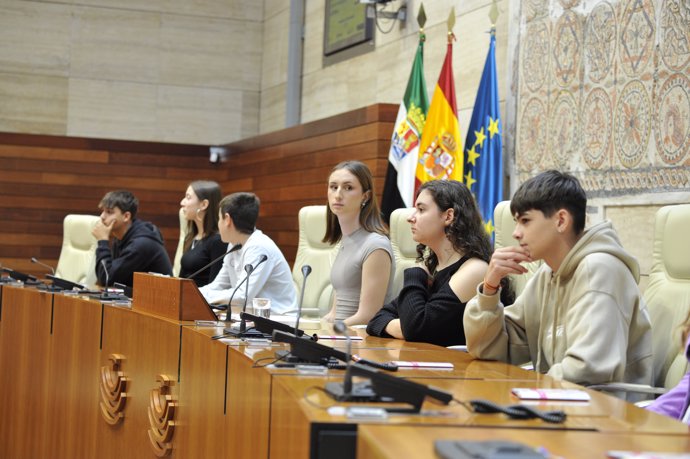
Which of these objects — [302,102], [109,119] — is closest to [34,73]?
[109,119]

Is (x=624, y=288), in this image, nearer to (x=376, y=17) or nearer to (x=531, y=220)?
(x=531, y=220)

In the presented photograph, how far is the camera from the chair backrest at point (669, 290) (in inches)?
112

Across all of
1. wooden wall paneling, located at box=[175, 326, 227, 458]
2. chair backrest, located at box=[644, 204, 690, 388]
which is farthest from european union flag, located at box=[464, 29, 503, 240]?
wooden wall paneling, located at box=[175, 326, 227, 458]

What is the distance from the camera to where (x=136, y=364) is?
11.3 feet

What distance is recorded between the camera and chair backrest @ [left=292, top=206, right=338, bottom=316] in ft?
16.2

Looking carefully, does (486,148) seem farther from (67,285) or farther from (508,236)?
(67,285)

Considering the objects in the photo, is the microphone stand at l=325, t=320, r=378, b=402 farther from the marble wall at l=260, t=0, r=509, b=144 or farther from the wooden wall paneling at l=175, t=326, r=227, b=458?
the marble wall at l=260, t=0, r=509, b=144

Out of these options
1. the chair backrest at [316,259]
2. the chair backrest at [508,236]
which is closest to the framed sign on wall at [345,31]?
the chair backrest at [316,259]

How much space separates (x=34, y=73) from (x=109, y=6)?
2.96ft

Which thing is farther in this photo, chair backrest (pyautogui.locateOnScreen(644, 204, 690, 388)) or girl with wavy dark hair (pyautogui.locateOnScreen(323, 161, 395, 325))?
girl with wavy dark hair (pyautogui.locateOnScreen(323, 161, 395, 325))

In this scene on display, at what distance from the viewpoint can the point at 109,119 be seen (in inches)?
356

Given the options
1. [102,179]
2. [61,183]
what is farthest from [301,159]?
[61,183]

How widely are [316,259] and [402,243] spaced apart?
0.77 metres

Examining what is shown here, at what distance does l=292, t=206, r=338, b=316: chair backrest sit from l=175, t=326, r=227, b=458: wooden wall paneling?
1852mm
